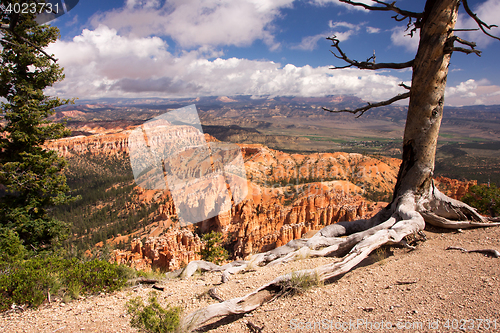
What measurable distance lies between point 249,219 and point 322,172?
1739 inches

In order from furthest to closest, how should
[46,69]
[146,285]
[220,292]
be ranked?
1. [46,69]
2. [146,285]
3. [220,292]

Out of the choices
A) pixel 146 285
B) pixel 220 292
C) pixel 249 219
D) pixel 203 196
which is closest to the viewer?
pixel 220 292

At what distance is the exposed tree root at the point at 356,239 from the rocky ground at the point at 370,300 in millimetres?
196

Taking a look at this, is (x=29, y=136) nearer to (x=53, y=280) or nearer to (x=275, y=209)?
(x=53, y=280)

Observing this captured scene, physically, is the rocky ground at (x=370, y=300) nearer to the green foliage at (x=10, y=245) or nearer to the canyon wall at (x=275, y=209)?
the canyon wall at (x=275, y=209)

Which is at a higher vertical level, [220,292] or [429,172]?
[429,172]

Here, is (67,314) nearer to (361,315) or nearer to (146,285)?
(146,285)

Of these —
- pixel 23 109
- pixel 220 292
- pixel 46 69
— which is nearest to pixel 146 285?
pixel 220 292

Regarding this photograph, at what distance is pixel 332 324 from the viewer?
118 inches

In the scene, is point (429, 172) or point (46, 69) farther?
point (46, 69)

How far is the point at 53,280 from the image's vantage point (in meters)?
4.73

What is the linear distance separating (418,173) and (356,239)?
2320mm

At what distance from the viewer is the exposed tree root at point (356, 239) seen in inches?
155

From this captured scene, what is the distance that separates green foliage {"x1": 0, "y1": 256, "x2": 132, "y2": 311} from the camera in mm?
4406
